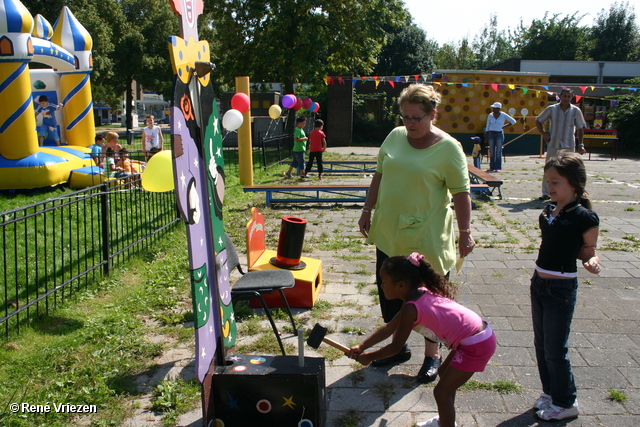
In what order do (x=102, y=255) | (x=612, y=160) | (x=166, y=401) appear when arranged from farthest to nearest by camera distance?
(x=612, y=160) < (x=102, y=255) < (x=166, y=401)

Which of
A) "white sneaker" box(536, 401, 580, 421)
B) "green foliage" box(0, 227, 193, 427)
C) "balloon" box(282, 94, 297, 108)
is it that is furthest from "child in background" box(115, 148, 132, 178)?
"white sneaker" box(536, 401, 580, 421)

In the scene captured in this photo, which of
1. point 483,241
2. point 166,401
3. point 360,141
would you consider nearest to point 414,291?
point 166,401

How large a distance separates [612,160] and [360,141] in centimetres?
1262

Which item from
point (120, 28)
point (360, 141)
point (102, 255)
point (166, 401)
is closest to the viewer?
point (166, 401)

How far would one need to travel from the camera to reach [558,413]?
304 centimetres

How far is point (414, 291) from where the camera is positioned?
275 centimetres

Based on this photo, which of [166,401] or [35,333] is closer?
[166,401]

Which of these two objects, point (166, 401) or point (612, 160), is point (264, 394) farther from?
point (612, 160)

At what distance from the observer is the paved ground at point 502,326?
3180 mm

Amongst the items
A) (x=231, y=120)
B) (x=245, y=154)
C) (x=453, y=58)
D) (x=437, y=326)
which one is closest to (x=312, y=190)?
(x=245, y=154)

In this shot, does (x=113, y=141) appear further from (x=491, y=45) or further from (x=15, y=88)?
(x=491, y=45)

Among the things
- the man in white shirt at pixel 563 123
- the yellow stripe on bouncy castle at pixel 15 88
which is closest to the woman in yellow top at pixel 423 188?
the man in white shirt at pixel 563 123

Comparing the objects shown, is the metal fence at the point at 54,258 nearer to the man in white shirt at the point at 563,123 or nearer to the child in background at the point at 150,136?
the child in background at the point at 150,136

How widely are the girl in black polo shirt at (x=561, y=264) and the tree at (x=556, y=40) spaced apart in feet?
202
